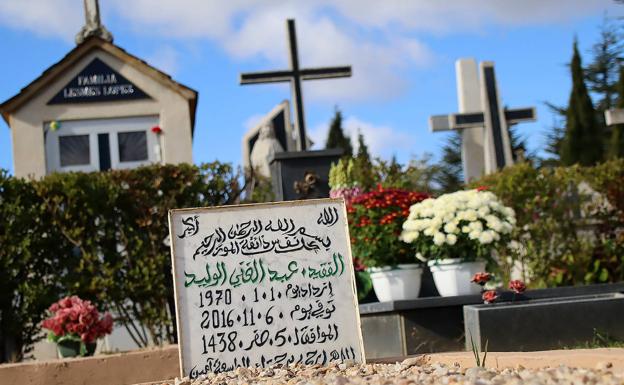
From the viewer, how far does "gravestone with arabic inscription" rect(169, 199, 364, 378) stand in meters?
4.67

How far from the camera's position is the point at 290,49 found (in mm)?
12242

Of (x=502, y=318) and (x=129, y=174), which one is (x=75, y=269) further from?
(x=502, y=318)

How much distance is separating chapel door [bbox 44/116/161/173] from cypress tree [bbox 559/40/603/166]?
12169 mm

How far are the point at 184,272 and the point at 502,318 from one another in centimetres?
225

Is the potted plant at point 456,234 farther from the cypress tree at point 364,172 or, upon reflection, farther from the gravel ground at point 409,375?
the cypress tree at point 364,172

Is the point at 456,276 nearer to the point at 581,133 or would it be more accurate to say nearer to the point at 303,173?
the point at 303,173

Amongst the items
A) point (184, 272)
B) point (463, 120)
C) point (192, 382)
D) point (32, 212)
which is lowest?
point (192, 382)

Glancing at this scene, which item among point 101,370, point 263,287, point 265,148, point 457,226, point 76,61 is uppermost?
point 76,61

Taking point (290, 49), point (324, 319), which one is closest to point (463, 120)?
point (290, 49)

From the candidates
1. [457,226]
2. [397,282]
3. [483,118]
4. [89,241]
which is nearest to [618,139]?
[483,118]

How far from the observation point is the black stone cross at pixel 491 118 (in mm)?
14531

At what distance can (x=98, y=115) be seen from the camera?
1733 centimetres

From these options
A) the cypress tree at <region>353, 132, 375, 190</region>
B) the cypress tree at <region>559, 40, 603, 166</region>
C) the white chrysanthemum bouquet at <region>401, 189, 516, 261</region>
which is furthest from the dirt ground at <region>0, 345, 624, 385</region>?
the cypress tree at <region>559, 40, 603, 166</region>

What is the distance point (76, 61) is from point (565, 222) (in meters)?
10.9
